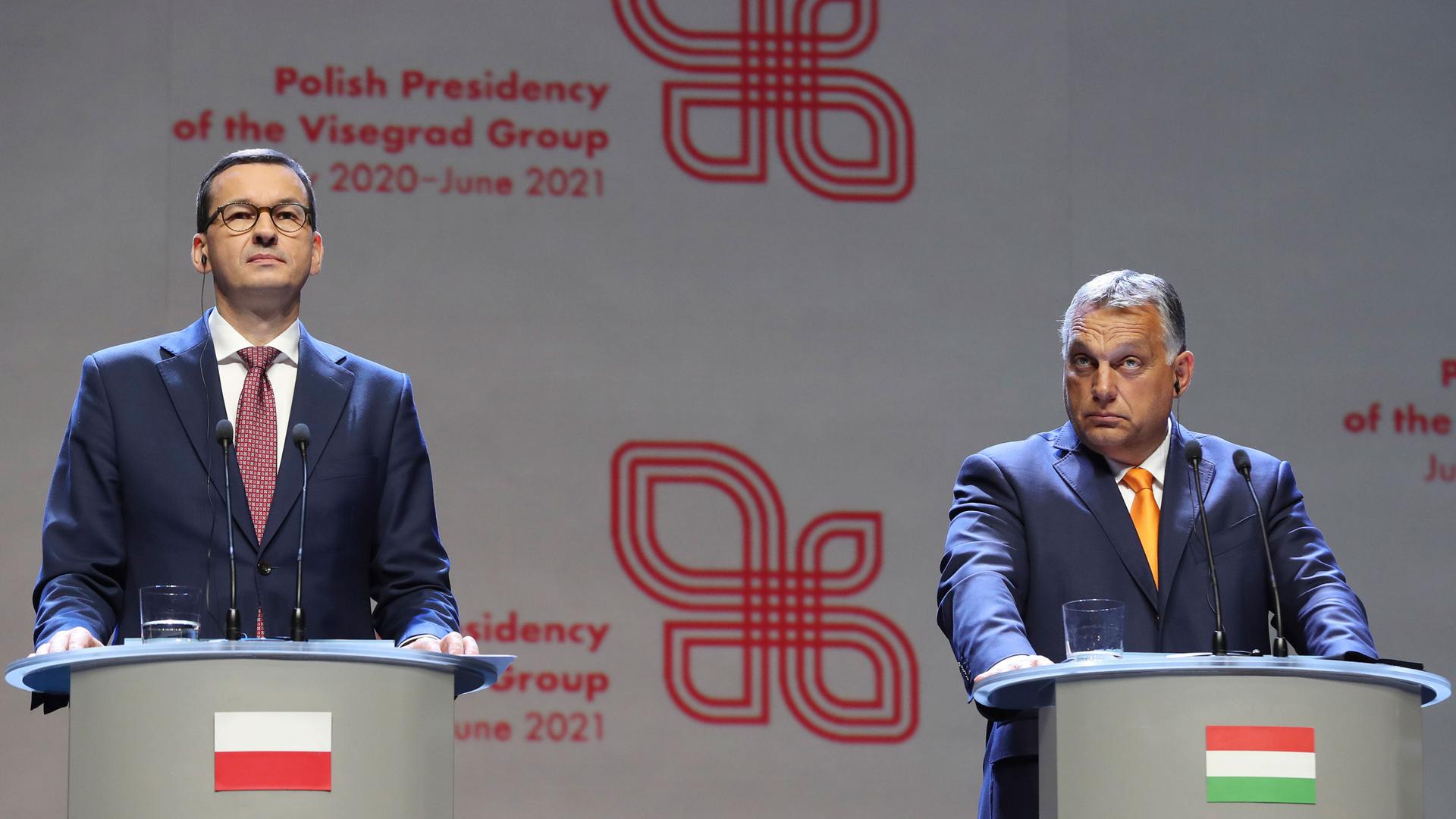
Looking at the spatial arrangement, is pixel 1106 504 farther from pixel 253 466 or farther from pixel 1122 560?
pixel 253 466

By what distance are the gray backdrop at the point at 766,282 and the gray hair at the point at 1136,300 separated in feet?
6.49

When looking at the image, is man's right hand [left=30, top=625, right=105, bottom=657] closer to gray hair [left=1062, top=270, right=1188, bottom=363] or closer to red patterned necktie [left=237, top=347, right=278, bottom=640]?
red patterned necktie [left=237, top=347, right=278, bottom=640]

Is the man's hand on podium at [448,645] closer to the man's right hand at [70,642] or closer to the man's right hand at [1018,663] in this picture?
the man's right hand at [70,642]

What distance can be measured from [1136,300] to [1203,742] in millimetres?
1138

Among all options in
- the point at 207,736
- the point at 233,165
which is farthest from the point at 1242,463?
the point at 233,165

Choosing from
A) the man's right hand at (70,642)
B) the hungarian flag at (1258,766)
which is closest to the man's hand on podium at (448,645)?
the man's right hand at (70,642)

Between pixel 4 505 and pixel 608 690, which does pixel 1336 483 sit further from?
pixel 4 505

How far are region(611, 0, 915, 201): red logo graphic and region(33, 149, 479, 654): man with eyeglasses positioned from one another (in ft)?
7.28

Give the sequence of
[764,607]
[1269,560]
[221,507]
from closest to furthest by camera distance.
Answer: [1269,560] < [221,507] < [764,607]

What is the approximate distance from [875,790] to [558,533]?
3.82 feet

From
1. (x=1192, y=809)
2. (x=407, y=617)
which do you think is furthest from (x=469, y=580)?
(x=1192, y=809)

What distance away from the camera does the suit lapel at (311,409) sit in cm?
313

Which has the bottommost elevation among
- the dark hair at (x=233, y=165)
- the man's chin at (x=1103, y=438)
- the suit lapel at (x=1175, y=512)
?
the suit lapel at (x=1175, y=512)

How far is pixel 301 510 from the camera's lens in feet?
10.3
